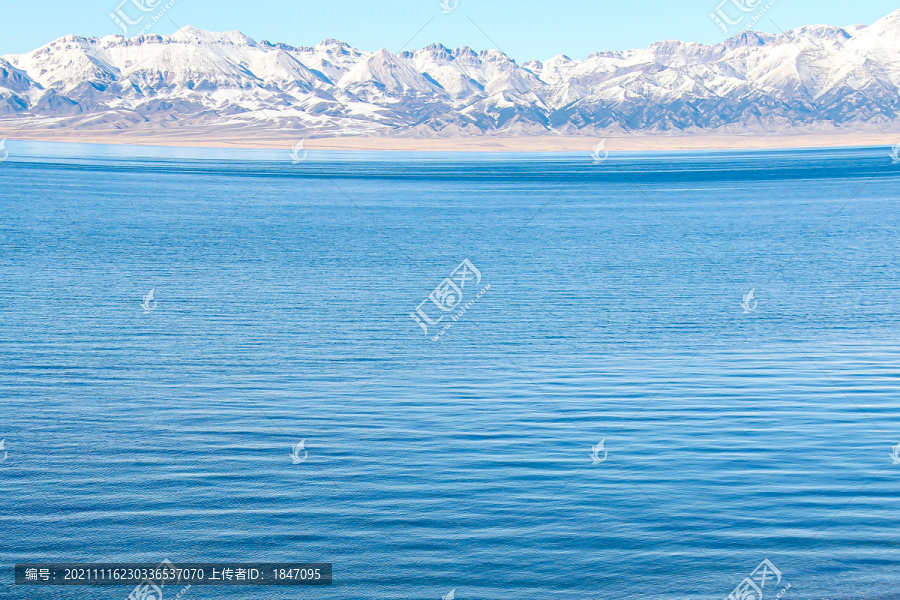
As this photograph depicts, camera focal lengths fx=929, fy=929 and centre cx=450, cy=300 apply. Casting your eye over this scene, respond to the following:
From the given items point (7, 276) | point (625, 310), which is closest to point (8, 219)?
point (7, 276)

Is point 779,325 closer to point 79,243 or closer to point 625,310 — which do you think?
point 625,310

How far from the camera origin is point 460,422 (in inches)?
934

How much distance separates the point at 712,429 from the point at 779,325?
1505cm

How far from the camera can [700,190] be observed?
126938 mm
